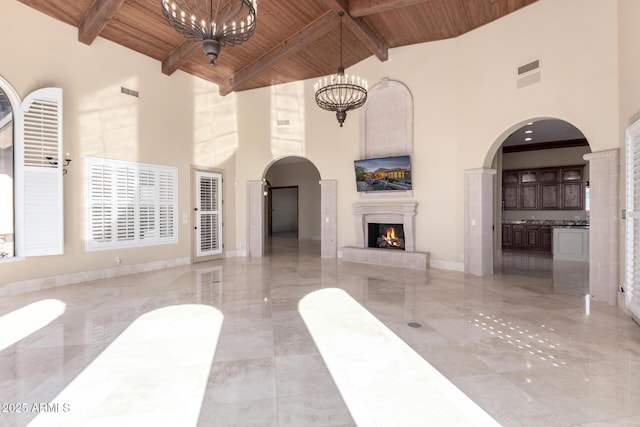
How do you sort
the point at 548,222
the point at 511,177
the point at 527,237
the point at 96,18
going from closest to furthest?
the point at 96,18
the point at 548,222
the point at 527,237
the point at 511,177

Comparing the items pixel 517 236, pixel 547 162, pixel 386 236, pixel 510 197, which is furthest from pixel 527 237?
pixel 386 236

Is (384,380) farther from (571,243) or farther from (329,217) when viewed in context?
(571,243)

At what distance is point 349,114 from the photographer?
818 cm

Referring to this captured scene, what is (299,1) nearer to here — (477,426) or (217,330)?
(217,330)

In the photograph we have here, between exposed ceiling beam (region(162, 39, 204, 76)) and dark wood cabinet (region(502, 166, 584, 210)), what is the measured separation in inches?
416

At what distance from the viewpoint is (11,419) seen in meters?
2.08

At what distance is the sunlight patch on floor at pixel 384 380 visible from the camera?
211cm

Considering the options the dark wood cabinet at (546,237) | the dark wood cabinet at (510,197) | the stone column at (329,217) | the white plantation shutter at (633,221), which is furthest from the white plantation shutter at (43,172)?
the dark wood cabinet at (510,197)

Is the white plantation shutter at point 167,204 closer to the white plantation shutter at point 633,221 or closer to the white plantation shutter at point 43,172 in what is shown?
the white plantation shutter at point 43,172

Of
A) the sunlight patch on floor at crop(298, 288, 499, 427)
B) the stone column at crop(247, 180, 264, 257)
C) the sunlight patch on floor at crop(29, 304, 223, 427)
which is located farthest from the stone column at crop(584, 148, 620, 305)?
the stone column at crop(247, 180, 264, 257)

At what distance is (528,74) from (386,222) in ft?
13.1

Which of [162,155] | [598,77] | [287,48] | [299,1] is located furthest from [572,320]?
[162,155]

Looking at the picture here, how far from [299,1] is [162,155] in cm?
441

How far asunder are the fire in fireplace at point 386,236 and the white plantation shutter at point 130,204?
486 centimetres
